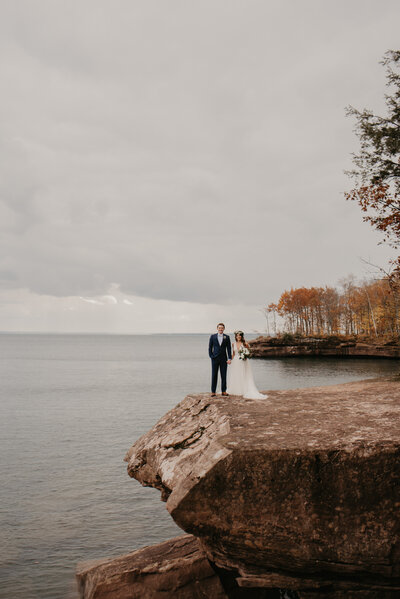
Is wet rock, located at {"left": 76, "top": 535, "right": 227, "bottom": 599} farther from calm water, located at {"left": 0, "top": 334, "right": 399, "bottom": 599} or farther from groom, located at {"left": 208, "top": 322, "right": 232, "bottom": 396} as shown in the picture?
groom, located at {"left": 208, "top": 322, "right": 232, "bottom": 396}

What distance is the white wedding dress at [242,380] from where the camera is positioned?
12602 millimetres

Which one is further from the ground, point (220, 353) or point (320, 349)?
point (220, 353)

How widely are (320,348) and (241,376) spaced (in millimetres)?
83337

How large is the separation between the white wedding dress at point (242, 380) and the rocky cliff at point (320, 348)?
7234cm

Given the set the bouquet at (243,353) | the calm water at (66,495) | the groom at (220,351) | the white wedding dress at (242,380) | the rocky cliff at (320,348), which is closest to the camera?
the calm water at (66,495)

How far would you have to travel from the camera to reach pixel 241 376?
13.0 metres

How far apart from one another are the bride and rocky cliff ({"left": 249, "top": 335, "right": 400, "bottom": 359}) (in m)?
72.3

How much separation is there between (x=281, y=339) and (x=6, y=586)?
90075 mm

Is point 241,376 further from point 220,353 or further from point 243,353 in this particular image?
point 220,353

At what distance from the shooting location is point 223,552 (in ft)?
23.2

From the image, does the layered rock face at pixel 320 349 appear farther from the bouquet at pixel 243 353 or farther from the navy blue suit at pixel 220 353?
the navy blue suit at pixel 220 353

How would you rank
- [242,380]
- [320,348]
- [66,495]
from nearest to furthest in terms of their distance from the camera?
[242,380]
[66,495]
[320,348]

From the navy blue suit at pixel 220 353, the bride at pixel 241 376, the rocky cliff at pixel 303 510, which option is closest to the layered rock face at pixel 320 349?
the bride at pixel 241 376

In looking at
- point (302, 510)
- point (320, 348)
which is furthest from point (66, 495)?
point (320, 348)
